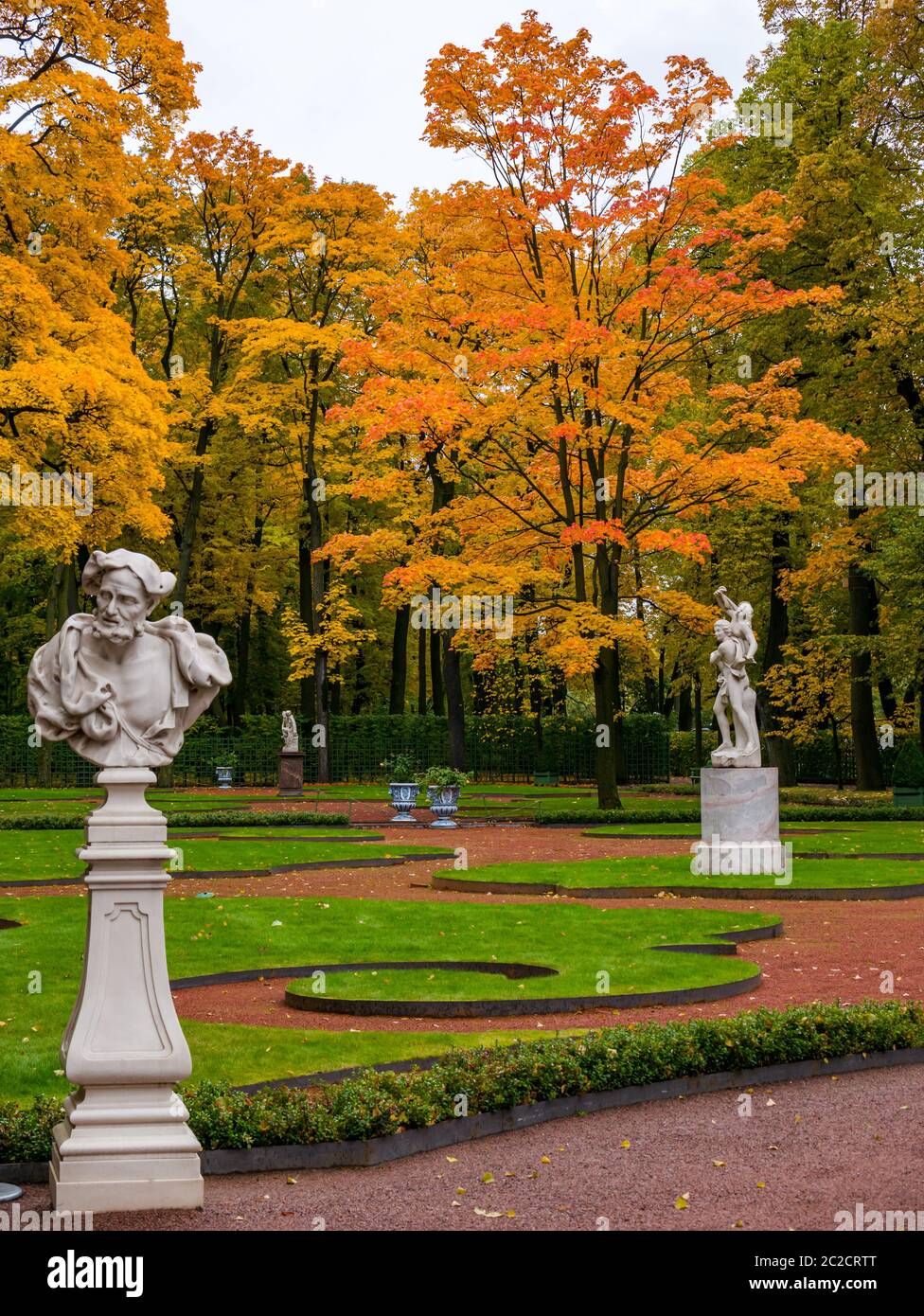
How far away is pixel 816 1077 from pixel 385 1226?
391cm

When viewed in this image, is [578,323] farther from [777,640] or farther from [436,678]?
[436,678]

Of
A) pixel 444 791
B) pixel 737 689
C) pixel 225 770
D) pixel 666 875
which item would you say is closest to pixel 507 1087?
pixel 666 875

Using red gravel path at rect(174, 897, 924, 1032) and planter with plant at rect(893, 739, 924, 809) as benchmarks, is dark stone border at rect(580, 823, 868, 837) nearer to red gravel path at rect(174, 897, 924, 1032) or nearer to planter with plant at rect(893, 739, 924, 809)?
planter with plant at rect(893, 739, 924, 809)

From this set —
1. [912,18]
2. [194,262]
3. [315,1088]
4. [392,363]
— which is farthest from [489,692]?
[315,1088]

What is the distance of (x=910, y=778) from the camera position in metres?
32.4

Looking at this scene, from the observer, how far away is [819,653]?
37281 mm

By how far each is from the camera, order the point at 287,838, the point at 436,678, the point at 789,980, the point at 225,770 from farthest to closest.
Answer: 1. the point at 436,678
2. the point at 225,770
3. the point at 287,838
4. the point at 789,980

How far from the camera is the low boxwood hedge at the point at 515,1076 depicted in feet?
23.6

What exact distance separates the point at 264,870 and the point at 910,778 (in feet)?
58.1

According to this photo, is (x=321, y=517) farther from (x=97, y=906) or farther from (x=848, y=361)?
(x=97, y=906)

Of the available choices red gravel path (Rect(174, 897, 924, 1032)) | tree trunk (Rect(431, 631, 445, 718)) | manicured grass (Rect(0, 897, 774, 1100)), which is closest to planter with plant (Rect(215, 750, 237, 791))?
tree trunk (Rect(431, 631, 445, 718))

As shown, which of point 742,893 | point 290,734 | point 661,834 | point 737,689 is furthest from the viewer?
point 290,734

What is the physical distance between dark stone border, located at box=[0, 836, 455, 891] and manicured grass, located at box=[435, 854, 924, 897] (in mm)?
2120

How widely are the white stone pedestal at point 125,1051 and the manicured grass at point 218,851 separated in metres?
12.1
